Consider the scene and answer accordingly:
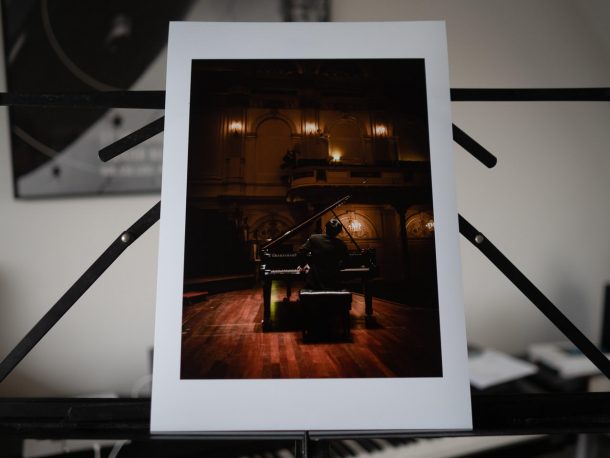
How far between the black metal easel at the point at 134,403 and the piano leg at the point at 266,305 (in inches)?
5.3

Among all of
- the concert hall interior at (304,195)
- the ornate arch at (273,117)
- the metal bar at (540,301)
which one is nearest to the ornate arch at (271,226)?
the concert hall interior at (304,195)

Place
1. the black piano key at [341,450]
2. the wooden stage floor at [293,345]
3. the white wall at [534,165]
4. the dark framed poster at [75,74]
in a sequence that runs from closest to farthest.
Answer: the wooden stage floor at [293,345] < the black piano key at [341,450] < the dark framed poster at [75,74] < the white wall at [534,165]

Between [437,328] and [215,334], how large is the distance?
27 cm

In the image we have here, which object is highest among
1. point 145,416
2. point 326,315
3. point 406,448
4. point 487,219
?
point 487,219

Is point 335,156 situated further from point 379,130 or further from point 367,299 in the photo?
point 367,299

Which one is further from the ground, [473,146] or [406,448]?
[473,146]

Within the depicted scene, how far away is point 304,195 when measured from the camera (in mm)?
489

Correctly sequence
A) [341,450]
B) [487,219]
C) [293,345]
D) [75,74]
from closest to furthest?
1. [293,345]
2. [341,450]
3. [75,74]
4. [487,219]

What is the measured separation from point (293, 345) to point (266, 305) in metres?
0.06

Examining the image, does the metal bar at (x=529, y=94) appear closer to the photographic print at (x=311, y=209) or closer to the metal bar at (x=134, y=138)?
the photographic print at (x=311, y=209)

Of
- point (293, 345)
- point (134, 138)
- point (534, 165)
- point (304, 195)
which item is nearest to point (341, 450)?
point (293, 345)

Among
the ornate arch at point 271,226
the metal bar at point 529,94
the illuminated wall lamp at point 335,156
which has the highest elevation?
the metal bar at point 529,94

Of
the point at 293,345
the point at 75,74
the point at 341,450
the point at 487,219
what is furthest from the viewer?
the point at 487,219

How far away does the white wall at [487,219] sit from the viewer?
4.03 feet
